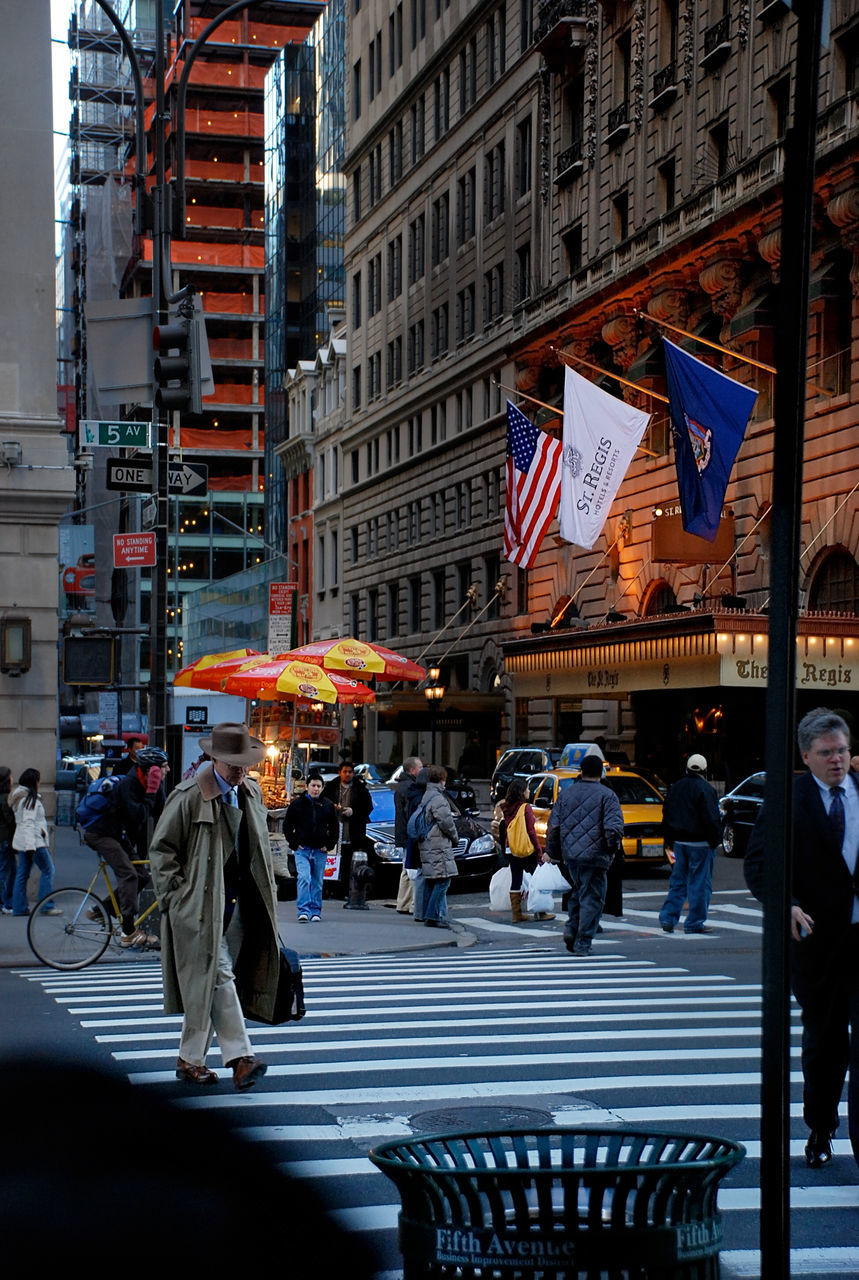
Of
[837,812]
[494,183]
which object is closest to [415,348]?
[494,183]

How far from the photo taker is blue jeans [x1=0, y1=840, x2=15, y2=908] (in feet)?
64.1

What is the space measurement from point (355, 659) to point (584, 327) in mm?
22989

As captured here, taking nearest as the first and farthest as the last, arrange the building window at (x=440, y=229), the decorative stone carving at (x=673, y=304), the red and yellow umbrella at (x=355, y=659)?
the red and yellow umbrella at (x=355, y=659), the decorative stone carving at (x=673, y=304), the building window at (x=440, y=229)

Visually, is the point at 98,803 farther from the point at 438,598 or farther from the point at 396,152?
the point at 396,152

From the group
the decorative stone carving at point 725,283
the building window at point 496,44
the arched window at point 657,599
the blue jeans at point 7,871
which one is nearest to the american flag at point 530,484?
the decorative stone carving at point 725,283

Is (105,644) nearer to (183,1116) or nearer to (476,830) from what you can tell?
(476,830)

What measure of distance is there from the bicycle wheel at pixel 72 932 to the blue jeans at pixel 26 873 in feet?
11.5

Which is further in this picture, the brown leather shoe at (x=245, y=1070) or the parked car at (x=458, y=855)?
the parked car at (x=458, y=855)

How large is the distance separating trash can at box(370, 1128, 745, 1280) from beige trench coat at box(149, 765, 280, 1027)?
18.8 ft

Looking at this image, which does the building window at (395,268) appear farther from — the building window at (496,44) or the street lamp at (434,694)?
the street lamp at (434,694)

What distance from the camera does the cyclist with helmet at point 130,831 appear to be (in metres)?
15.6

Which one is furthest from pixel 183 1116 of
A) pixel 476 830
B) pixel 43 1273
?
pixel 476 830

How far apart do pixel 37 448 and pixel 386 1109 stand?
14.6 m

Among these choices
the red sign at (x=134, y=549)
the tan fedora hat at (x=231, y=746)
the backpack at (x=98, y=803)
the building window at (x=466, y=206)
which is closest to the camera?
the tan fedora hat at (x=231, y=746)
